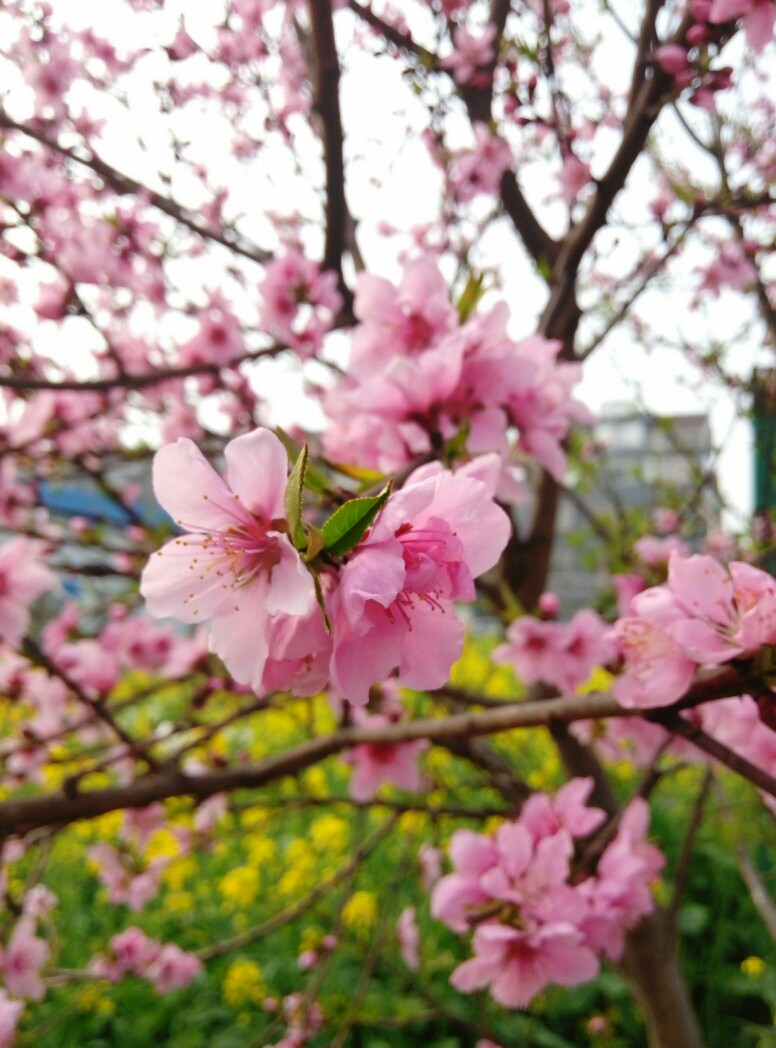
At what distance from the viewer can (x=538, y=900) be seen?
1.00 m

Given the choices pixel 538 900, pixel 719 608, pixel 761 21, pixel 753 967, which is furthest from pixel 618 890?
pixel 753 967

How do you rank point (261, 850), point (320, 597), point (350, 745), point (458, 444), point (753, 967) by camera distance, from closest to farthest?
1. point (320, 597)
2. point (458, 444)
3. point (350, 745)
4. point (753, 967)
5. point (261, 850)

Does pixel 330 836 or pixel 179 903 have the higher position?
pixel 330 836

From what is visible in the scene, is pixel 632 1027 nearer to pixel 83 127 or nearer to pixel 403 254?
pixel 403 254

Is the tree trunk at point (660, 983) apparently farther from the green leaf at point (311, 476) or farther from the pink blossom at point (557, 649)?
the green leaf at point (311, 476)

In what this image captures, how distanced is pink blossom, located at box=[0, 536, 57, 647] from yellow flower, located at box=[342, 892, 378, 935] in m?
2.23

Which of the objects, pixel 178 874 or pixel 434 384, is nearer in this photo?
pixel 434 384

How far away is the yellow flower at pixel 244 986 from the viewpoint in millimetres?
2682

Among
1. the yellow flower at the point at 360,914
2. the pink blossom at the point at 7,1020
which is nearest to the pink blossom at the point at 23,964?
the pink blossom at the point at 7,1020

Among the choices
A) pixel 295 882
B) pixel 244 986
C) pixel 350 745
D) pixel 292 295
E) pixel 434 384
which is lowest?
pixel 244 986

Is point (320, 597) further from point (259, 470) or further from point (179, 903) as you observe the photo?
point (179, 903)

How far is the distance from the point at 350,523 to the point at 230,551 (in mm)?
180

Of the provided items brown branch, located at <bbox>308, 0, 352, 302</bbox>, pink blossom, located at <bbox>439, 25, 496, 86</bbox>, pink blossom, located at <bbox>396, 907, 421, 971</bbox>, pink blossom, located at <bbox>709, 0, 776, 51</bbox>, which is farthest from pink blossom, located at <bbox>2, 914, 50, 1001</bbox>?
pink blossom, located at <bbox>439, 25, 496, 86</bbox>

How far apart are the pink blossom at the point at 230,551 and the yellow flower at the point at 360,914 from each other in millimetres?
2804
